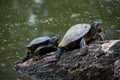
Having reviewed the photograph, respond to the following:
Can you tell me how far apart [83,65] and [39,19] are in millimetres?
10243

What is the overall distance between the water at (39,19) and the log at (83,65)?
0.63m

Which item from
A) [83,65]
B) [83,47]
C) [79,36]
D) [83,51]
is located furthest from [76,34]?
[83,65]

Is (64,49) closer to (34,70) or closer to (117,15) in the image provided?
(34,70)

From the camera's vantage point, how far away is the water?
11800mm

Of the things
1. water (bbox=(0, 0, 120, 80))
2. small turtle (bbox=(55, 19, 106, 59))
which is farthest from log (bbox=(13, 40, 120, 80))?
water (bbox=(0, 0, 120, 80))

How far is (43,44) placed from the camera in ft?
30.0

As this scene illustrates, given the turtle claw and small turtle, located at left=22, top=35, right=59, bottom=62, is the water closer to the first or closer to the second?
small turtle, located at left=22, top=35, right=59, bottom=62

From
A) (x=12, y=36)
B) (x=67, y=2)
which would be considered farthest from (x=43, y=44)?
(x=67, y=2)

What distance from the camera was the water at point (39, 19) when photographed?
1180cm

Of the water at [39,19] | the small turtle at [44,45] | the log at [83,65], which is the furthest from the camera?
the water at [39,19]

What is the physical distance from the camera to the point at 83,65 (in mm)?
7668

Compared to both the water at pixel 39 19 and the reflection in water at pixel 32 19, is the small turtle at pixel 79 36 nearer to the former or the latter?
the water at pixel 39 19

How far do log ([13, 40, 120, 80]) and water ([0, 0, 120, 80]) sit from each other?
0.63 meters

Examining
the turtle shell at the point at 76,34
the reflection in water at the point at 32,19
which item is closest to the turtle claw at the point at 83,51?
the turtle shell at the point at 76,34
